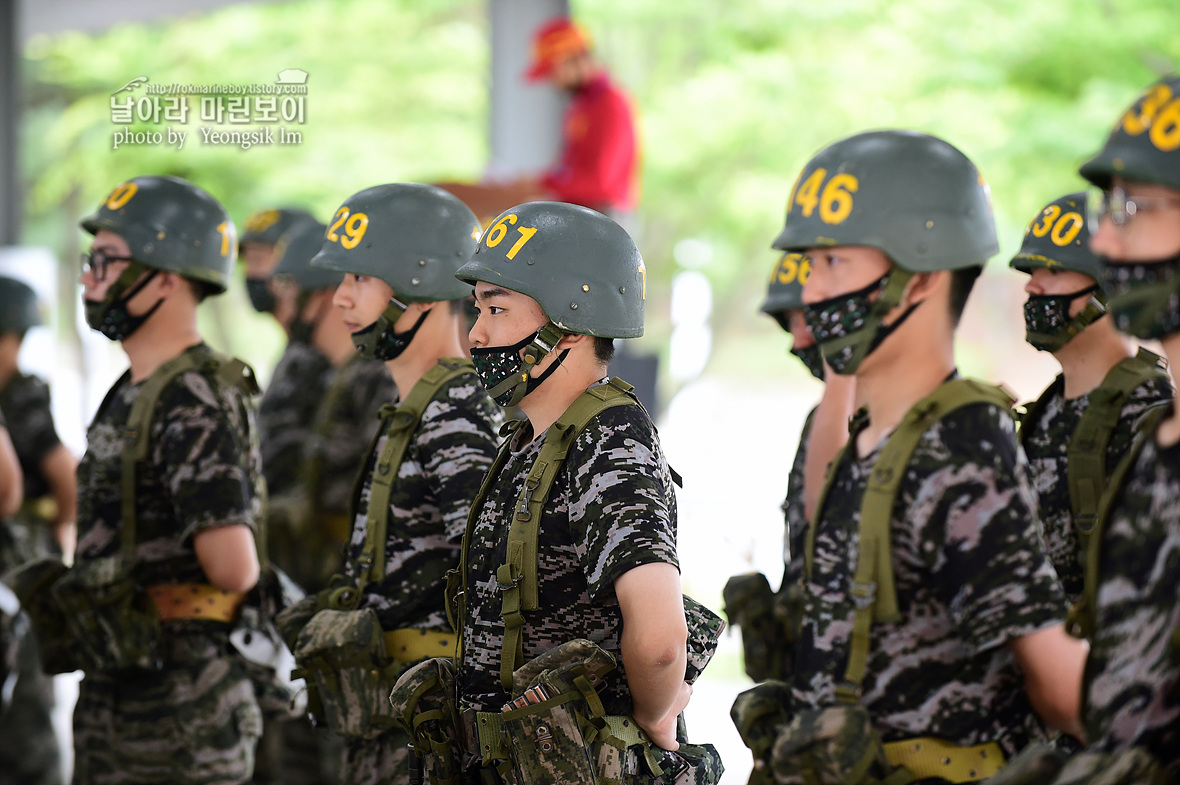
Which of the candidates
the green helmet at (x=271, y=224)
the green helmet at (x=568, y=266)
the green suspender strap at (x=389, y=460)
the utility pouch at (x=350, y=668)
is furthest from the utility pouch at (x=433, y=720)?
the green helmet at (x=271, y=224)

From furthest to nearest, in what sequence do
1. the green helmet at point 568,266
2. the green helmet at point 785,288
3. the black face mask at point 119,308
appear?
1. the green helmet at point 785,288
2. the black face mask at point 119,308
3. the green helmet at point 568,266

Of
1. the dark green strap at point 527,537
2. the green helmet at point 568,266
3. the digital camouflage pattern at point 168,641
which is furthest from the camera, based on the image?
the digital camouflage pattern at point 168,641

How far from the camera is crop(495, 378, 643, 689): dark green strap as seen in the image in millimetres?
2428

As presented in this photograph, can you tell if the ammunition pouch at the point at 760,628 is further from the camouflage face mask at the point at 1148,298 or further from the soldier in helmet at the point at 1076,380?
the camouflage face mask at the point at 1148,298

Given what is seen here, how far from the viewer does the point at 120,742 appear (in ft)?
11.8

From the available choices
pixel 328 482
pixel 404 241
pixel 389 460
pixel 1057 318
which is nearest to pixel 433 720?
pixel 389 460

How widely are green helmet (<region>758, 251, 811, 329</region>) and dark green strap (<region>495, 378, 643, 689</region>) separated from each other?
5.07 feet

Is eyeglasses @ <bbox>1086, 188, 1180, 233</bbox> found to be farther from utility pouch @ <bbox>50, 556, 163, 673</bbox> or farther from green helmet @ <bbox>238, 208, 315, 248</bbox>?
green helmet @ <bbox>238, 208, 315, 248</bbox>

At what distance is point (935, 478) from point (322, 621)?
1.68m

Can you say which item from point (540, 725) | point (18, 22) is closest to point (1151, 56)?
point (540, 725)

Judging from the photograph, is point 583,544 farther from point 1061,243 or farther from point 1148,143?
point 1061,243

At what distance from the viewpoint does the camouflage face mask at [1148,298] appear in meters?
1.77

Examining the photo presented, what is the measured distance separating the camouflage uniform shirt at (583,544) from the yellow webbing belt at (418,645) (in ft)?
1.42

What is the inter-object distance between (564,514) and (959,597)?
2.65 ft
